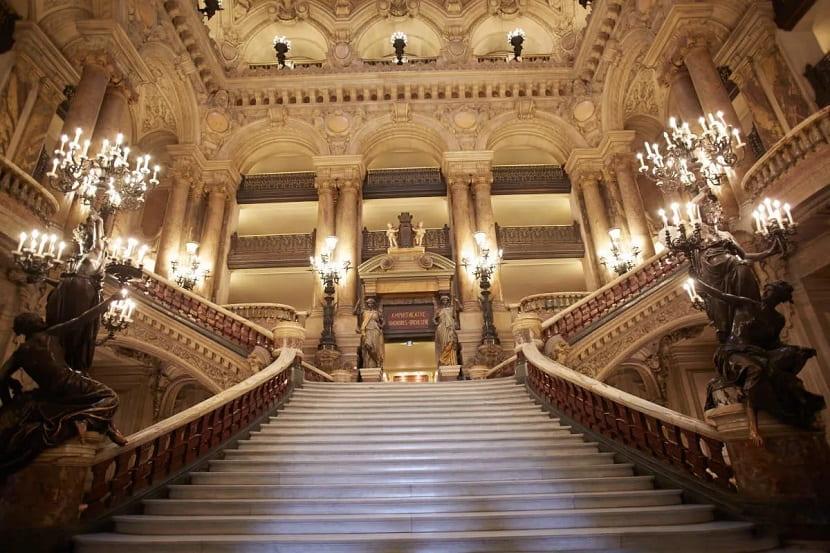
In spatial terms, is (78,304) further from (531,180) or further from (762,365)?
(531,180)

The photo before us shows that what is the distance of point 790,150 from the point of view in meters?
7.26

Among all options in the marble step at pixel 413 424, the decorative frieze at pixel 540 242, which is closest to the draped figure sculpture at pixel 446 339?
the decorative frieze at pixel 540 242

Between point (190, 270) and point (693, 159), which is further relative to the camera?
point (190, 270)

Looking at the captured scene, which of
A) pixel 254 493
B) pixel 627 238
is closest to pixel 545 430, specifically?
pixel 254 493

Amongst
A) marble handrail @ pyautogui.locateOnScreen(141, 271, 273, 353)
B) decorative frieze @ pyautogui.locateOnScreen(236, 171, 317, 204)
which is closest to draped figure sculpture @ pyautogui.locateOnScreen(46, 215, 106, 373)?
marble handrail @ pyautogui.locateOnScreen(141, 271, 273, 353)

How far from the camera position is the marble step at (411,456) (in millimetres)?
4660

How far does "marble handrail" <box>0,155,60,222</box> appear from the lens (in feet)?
23.0

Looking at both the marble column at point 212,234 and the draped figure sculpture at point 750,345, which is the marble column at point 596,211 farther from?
the marble column at point 212,234

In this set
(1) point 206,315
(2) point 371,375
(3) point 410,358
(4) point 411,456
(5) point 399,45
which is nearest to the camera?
(4) point 411,456

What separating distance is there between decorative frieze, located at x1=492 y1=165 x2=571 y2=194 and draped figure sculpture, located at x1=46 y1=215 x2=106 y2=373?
46.8ft

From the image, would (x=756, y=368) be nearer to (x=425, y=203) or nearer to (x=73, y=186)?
(x=73, y=186)

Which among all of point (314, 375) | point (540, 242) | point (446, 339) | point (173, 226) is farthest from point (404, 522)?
point (173, 226)

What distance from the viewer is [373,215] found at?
17.5 m

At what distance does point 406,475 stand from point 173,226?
13.0m
